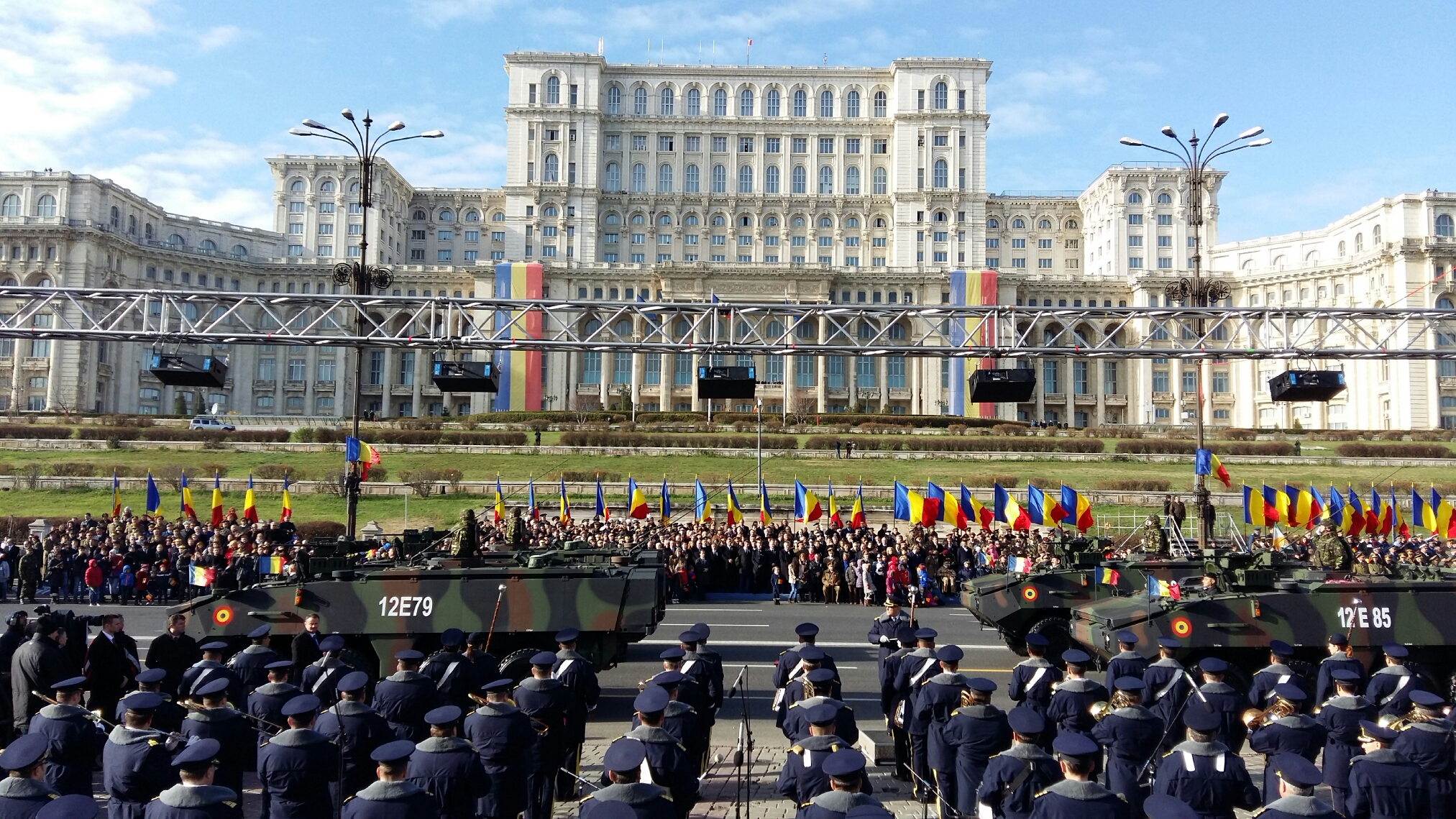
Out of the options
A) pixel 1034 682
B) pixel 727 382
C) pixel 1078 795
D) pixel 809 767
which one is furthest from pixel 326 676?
pixel 727 382

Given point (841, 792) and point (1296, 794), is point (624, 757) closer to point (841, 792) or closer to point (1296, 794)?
point (841, 792)

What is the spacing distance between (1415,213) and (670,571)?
82048mm

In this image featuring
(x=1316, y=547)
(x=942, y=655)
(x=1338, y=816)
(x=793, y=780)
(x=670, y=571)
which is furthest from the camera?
(x=670, y=571)

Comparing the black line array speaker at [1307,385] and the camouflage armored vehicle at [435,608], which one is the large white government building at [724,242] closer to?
the black line array speaker at [1307,385]

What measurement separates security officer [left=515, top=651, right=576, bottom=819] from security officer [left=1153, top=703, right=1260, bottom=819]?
4.66 m

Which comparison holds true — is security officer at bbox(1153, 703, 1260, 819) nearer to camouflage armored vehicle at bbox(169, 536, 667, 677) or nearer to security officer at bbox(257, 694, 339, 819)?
security officer at bbox(257, 694, 339, 819)

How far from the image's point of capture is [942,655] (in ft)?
29.2

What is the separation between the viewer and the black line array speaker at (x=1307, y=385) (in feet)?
68.5

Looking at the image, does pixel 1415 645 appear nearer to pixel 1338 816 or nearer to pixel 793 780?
pixel 1338 816

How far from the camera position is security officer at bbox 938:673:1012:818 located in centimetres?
771

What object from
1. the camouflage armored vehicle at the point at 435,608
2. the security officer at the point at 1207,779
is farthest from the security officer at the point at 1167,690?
the camouflage armored vehicle at the point at 435,608

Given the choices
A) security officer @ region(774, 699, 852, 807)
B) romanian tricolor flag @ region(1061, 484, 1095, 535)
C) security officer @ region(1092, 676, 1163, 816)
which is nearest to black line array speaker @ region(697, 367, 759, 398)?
romanian tricolor flag @ region(1061, 484, 1095, 535)

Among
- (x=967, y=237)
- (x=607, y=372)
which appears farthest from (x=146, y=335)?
(x=967, y=237)

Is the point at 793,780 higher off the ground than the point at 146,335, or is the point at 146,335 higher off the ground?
the point at 146,335
